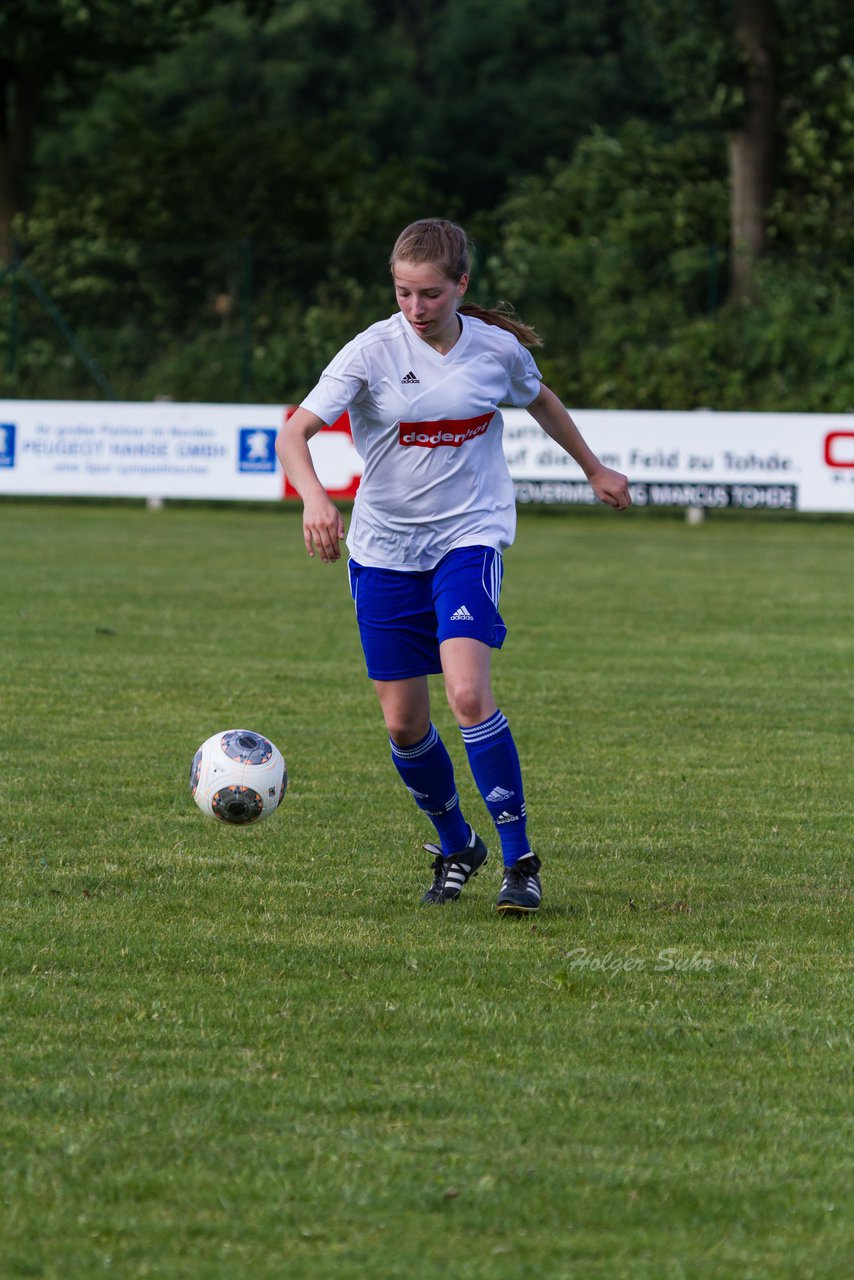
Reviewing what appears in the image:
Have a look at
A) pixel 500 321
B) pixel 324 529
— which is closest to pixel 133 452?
pixel 500 321

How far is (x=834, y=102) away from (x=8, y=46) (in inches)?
563

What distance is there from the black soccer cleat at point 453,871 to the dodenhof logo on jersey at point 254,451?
18764 millimetres

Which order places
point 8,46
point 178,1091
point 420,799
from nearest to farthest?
point 178,1091, point 420,799, point 8,46

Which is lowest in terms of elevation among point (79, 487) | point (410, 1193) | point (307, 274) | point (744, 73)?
point (410, 1193)

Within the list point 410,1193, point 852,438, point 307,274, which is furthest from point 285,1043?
point 307,274

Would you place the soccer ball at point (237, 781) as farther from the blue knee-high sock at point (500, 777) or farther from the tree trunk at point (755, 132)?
the tree trunk at point (755, 132)

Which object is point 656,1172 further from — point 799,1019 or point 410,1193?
point 799,1019

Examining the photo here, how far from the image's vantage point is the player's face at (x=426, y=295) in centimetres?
570

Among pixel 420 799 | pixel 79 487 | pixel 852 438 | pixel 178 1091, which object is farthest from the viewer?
pixel 79 487

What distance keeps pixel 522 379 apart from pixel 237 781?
5.38ft

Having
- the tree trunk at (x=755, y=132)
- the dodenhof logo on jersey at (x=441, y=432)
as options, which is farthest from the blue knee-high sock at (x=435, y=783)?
the tree trunk at (x=755, y=132)

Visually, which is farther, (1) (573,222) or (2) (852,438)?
(1) (573,222)

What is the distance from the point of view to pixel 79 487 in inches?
997

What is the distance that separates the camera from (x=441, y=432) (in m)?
5.98
